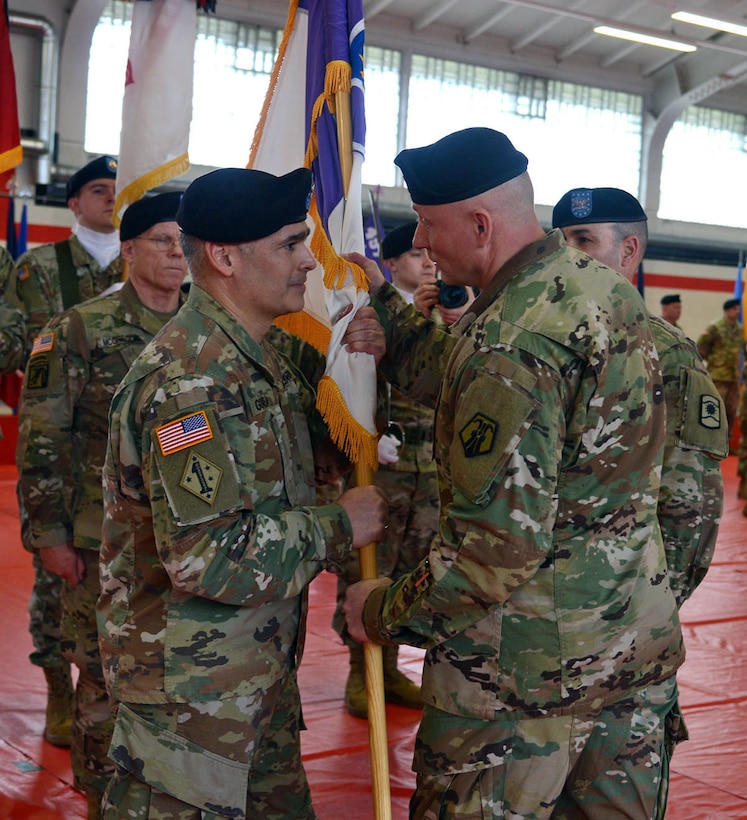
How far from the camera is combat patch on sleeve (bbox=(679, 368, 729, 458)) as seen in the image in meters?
2.58

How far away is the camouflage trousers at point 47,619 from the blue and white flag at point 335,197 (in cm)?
159

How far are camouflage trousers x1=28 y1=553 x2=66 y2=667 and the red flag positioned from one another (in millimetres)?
1805

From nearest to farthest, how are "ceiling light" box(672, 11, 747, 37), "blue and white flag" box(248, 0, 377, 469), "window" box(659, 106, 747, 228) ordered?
"blue and white flag" box(248, 0, 377, 469)
"ceiling light" box(672, 11, 747, 37)
"window" box(659, 106, 747, 228)

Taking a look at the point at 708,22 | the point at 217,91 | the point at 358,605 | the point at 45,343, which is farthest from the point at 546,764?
the point at 708,22

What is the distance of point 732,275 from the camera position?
46.4 ft

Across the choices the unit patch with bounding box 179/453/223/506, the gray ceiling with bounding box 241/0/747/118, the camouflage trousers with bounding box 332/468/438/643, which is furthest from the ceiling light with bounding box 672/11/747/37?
the unit patch with bounding box 179/453/223/506

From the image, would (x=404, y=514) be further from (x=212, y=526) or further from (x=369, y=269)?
(x=212, y=526)

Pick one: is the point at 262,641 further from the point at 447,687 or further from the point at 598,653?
the point at 598,653

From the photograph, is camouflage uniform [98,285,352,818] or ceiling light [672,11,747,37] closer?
camouflage uniform [98,285,352,818]

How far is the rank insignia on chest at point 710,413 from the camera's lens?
258 centimetres

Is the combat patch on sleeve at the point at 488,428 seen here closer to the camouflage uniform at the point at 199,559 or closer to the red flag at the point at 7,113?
the camouflage uniform at the point at 199,559

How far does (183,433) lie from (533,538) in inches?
25.0

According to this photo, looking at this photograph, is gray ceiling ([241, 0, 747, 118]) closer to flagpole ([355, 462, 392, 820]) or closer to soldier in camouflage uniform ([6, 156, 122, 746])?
soldier in camouflage uniform ([6, 156, 122, 746])

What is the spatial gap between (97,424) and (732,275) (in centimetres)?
1278
